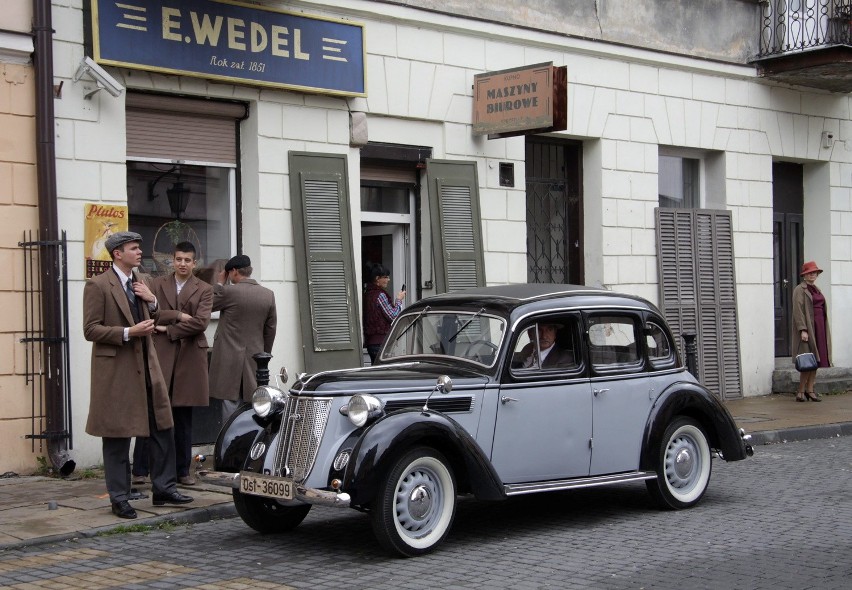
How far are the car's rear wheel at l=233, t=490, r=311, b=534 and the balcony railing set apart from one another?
11963 millimetres

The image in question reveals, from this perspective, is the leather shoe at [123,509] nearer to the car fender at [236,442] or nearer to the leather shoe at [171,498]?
the leather shoe at [171,498]

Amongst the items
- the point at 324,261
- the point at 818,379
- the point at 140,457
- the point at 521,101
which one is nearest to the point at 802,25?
the point at 818,379

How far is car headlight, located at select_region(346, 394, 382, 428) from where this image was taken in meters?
7.40

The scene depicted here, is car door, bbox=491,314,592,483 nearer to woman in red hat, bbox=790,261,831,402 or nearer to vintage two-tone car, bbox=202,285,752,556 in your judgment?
vintage two-tone car, bbox=202,285,752,556

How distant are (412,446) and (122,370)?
242 cm

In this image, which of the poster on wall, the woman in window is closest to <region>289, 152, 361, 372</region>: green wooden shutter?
the woman in window

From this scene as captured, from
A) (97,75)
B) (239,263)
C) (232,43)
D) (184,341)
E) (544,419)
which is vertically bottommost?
(544,419)

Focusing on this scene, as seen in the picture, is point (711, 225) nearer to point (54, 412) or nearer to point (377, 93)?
point (377, 93)

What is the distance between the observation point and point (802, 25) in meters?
17.5

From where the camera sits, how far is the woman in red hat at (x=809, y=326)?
16859 mm

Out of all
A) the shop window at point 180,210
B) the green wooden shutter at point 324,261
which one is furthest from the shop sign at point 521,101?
the shop window at point 180,210

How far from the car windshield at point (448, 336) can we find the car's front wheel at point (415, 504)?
0.96m

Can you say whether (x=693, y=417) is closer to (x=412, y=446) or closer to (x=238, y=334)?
(x=412, y=446)

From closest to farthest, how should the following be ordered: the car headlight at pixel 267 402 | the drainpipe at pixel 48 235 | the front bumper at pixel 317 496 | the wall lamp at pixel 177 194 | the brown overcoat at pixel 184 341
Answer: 1. the front bumper at pixel 317 496
2. the car headlight at pixel 267 402
3. the brown overcoat at pixel 184 341
4. the drainpipe at pixel 48 235
5. the wall lamp at pixel 177 194
